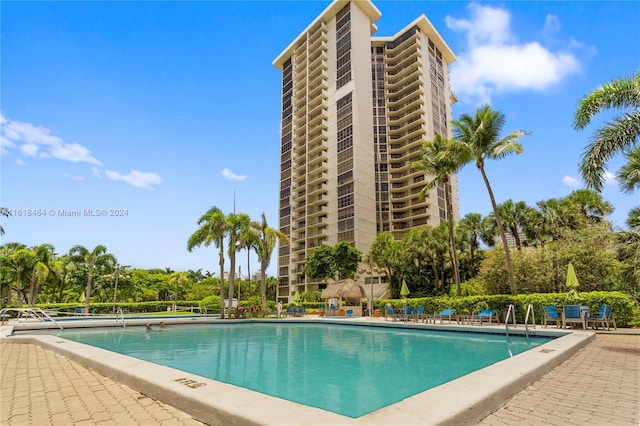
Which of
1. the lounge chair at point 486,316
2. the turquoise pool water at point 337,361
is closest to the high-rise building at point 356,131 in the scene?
the lounge chair at point 486,316

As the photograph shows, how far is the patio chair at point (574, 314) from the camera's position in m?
13.1

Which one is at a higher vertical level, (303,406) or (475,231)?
(475,231)

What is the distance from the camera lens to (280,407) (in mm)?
3258

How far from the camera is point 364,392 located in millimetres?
6344

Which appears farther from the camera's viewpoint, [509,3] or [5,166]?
[509,3]

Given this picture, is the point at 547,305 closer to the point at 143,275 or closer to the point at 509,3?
the point at 509,3

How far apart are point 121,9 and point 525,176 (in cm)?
1681

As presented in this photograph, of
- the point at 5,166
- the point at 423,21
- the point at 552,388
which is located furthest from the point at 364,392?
the point at 423,21

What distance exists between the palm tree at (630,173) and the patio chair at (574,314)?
15.6 feet

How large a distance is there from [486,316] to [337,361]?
10848 mm

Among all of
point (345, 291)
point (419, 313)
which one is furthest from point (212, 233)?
point (419, 313)

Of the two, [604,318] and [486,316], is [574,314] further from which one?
[486,316]

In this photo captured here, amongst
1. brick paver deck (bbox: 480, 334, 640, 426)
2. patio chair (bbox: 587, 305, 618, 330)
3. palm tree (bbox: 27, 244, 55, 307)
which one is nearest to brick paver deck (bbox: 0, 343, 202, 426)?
brick paver deck (bbox: 480, 334, 640, 426)

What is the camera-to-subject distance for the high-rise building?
56.9 m
